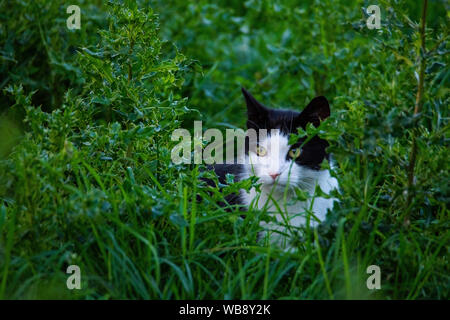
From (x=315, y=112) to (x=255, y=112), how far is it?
1.13 ft

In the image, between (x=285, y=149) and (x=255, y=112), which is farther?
(x=255, y=112)

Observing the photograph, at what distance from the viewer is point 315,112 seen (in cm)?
249

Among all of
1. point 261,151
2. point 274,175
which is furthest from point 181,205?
point 261,151

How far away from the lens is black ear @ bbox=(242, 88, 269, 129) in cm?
266

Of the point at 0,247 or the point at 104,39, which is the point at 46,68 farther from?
the point at 0,247

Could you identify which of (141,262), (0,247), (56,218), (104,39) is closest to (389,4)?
(104,39)

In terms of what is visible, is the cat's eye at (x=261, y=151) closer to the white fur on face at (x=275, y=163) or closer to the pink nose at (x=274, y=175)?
the white fur on face at (x=275, y=163)

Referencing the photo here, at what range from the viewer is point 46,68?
3326 mm

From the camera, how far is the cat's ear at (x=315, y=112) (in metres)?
2.44

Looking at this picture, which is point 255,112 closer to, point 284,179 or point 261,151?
point 261,151

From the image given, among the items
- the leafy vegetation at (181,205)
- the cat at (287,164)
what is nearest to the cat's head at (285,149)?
the cat at (287,164)

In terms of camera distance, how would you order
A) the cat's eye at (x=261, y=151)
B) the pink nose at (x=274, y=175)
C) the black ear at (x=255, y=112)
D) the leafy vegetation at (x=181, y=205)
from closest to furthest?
the leafy vegetation at (x=181, y=205) → the pink nose at (x=274, y=175) → the cat's eye at (x=261, y=151) → the black ear at (x=255, y=112)
